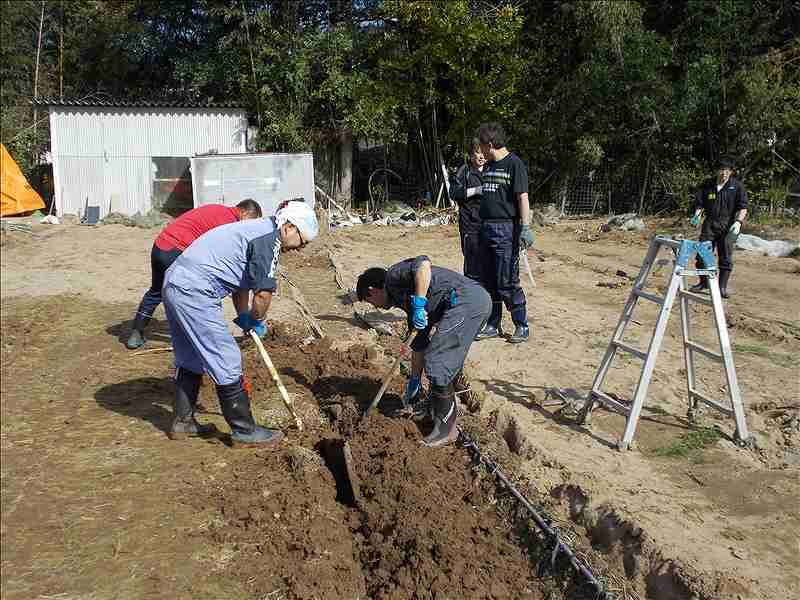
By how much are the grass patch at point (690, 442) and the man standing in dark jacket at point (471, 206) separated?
2672 mm

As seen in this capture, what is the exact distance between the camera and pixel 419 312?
4582mm

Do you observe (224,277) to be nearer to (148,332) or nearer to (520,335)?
(148,332)

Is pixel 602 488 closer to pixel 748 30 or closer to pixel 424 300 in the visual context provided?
pixel 424 300

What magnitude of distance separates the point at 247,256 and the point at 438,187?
1593 cm

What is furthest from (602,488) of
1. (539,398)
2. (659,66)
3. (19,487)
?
(659,66)

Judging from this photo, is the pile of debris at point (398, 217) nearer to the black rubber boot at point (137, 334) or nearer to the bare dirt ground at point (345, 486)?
the black rubber boot at point (137, 334)

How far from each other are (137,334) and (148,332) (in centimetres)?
61

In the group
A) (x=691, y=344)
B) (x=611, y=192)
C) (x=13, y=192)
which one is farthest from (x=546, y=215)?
(x=13, y=192)

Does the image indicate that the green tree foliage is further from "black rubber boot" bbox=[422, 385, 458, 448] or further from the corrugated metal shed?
"black rubber boot" bbox=[422, 385, 458, 448]

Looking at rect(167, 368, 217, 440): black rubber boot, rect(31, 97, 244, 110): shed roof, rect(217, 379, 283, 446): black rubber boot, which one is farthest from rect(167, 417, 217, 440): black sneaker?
rect(31, 97, 244, 110): shed roof

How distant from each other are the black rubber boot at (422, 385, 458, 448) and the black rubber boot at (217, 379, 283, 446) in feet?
3.49

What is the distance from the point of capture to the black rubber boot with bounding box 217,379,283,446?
4.57 metres

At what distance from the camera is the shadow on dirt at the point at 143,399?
4.93 m

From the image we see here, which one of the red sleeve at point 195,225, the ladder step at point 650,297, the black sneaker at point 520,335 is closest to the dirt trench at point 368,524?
the ladder step at point 650,297
